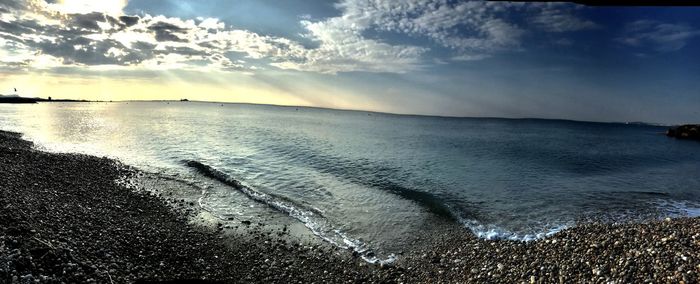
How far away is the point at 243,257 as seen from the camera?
12.9m

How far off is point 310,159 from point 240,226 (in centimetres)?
2119

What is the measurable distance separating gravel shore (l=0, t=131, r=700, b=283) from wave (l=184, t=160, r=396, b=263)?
64cm

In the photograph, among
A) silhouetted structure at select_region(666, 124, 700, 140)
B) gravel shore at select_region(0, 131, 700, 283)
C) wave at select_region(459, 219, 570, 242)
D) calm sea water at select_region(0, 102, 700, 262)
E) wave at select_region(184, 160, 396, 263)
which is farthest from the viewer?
silhouetted structure at select_region(666, 124, 700, 140)

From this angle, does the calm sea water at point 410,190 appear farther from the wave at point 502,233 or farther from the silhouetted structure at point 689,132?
the silhouetted structure at point 689,132

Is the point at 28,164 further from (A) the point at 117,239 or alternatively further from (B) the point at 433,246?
(B) the point at 433,246

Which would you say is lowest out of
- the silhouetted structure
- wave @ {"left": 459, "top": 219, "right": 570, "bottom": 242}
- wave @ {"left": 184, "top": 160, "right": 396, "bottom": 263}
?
wave @ {"left": 184, "top": 160, "right": 396, "bottom": 263}

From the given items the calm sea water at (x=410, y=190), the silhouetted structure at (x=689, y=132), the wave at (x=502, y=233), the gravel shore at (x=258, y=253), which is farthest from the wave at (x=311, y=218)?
the silhouetted structure at (x=689, y=132)

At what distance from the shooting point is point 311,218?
18.0 metres

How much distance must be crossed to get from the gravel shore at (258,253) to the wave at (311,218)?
635mm

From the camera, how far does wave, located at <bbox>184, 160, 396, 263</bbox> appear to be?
46.3ft

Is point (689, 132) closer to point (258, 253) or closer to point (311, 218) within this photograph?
point (311, 218)

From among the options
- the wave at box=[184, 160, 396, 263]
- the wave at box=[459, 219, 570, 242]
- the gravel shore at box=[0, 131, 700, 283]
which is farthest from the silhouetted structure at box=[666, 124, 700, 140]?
the wave at box=[184, 160, 396, 263]

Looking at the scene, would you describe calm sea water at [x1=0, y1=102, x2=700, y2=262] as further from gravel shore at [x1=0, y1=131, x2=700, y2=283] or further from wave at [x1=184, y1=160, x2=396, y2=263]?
gravel shore at [x1=0, y1=131, x2=700, y2=283]

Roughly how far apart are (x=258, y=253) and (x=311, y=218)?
488 cm
